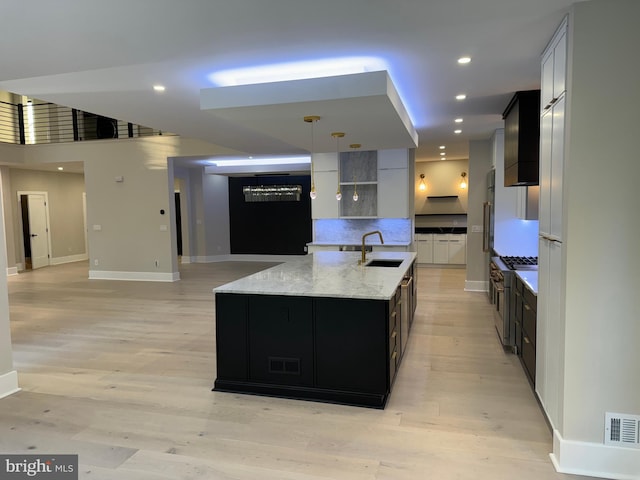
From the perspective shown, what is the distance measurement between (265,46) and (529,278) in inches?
116

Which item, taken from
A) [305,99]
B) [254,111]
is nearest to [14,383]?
[254,111]

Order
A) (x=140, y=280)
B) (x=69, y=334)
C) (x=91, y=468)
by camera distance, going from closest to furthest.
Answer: (x=91, y=468) → (x=69, y=334) → (x=140, y=280)

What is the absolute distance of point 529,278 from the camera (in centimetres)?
380

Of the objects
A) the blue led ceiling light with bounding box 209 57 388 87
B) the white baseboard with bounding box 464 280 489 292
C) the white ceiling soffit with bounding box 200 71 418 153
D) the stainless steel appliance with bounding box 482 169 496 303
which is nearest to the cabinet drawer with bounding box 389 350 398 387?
the white ceiling soffit with bounding box 200 71 418 153

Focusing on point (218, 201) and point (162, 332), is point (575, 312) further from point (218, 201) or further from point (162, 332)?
point (218, 201)

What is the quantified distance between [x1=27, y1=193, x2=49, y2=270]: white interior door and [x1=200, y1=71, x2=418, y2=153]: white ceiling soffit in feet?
30.4

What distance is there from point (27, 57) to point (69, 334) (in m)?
3.46

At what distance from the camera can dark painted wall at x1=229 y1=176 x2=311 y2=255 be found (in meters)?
11.7

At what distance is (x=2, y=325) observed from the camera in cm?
346

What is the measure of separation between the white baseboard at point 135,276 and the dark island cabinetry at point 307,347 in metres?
5.79

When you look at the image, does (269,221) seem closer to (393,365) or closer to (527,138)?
(527,138)

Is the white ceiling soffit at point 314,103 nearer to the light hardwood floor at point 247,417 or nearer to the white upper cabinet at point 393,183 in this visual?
the light hardwood floor at point 247,417

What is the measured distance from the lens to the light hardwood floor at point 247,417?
→ 8.08 ft

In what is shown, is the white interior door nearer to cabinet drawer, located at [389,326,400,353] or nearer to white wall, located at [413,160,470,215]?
white wall, located at [413,160,470,215]
